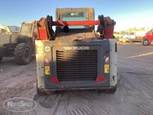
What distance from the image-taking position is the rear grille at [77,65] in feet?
A: 15.1

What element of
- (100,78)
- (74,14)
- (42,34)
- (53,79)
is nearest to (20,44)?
(74,14)

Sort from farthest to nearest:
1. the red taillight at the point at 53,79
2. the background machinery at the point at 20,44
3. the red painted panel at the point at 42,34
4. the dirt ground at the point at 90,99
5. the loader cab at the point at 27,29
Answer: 1. the loader cab at the point at 27,29
2. the background machinery at the point at 20,44
3. the red painted panel at the point at 42,34
4. the red taillight at the point at 53,79
5. the dirt ground at the point at 90,99

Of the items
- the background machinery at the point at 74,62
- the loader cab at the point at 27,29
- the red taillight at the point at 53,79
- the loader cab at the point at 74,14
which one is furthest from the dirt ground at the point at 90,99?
the loader cab at the point at 27,29

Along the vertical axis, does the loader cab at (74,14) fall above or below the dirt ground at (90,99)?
above

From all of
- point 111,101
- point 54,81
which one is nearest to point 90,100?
point 111,101

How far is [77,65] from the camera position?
470 cm

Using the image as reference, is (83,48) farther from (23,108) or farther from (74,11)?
(74,11)

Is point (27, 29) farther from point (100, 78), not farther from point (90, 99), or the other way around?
point (100, 78)

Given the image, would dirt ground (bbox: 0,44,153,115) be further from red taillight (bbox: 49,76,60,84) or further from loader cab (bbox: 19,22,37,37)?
loader cab (bbox: 19,22,37,37)

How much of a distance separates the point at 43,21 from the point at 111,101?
2475mm

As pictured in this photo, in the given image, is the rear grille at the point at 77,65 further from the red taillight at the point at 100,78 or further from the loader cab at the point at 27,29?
the loader cab at the point at 27,29

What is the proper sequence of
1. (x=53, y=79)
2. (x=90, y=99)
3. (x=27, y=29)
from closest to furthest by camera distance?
(x=53, y=79)
(x=90, y=99)
(x=27, y=29)

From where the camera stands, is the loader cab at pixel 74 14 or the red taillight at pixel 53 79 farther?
the loader cab at pixel 74 14

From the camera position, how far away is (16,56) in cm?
968
